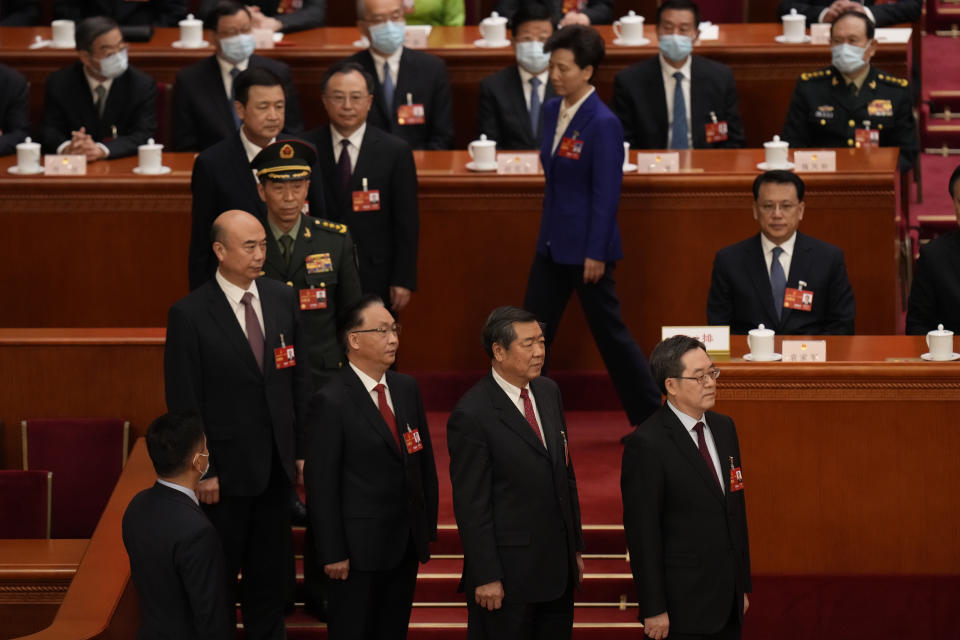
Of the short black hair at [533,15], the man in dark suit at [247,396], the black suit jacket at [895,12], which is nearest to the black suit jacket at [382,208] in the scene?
the man in dark suit at [247,396]

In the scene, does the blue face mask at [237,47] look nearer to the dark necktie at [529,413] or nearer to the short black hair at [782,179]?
the short black hair at [782,179]

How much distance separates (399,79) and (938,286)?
2302mm

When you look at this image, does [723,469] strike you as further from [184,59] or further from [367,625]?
[184,59]

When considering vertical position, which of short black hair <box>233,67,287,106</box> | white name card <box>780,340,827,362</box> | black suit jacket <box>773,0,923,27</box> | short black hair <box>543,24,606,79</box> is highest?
black suit jacket <box>773,0,923,27</box>

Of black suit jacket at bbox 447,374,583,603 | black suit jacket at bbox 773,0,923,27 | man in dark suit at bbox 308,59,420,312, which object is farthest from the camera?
black suit jacket at bbox 773,0,923,27

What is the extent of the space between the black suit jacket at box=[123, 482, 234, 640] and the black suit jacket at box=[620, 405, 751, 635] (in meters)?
1.01

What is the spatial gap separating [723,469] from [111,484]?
2180 millimetres

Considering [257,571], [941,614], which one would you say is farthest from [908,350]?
[257,571]

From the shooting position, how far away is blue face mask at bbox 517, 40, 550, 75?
20.2 feet

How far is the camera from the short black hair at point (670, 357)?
377 cm

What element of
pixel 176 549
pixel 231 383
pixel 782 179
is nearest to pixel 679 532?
pixel 176 549

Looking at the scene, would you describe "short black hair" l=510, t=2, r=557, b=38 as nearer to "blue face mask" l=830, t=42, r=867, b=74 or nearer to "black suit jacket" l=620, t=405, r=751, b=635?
"blue face mask" l=830, t=42, r=867, b=74

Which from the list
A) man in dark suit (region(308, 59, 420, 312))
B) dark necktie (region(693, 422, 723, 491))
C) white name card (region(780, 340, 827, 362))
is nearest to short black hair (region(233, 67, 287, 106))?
man in dark suit (region(308, 59, 420, 312))

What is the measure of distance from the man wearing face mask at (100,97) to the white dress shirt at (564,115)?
196cm
